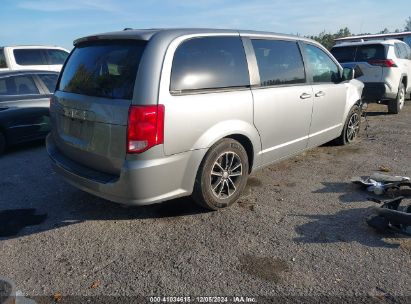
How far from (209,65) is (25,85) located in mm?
4618

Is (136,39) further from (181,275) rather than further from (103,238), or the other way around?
(181,275)

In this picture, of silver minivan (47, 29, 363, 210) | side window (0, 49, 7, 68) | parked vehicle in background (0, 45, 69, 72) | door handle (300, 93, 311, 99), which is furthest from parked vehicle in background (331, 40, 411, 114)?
side window (0, 49, 7, 68)

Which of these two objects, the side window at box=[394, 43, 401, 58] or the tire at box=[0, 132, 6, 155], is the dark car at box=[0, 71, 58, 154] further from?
the side window at box=[394, 43, 401, 58]

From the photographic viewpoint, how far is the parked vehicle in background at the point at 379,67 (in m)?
9.11

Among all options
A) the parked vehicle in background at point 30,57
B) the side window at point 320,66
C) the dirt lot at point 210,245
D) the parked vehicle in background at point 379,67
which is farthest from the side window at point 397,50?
the parked vehicle in background at point 30,57

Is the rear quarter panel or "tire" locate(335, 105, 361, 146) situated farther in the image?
"tire" locate(335, 105, 361, 146)

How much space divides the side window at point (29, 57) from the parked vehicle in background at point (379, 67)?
9.42m

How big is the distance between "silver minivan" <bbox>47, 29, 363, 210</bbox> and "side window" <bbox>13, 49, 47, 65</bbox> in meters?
9.78

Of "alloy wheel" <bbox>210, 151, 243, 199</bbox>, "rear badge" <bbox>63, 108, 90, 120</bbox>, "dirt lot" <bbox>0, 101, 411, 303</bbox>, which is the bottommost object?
"dirt lot" <bbox>0, 101, 411, 303</bbox>

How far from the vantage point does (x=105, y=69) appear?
3.64 meters

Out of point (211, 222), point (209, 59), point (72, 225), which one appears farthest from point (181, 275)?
point (209, 59)

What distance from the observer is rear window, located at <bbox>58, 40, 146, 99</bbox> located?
342 cm

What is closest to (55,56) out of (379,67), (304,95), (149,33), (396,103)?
(379,67)

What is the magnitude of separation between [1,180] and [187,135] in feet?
10.5
